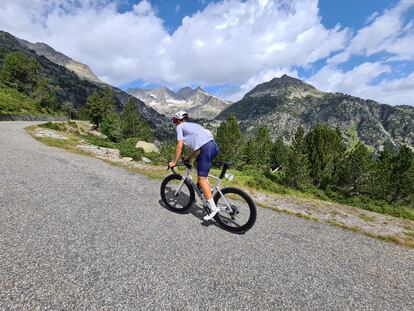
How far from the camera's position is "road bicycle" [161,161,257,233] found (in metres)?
7.64

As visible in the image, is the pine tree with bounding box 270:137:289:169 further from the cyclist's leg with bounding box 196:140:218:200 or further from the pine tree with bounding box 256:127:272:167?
the cyclist's leg with bounding box 196:140:218:200

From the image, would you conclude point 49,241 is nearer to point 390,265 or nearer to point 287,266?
point 287,266

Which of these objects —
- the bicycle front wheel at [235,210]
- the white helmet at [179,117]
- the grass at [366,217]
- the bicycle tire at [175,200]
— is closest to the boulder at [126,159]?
the bicycle tire at [175,200]

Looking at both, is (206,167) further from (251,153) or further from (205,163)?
(251,153)

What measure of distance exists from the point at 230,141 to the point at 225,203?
41.1 m

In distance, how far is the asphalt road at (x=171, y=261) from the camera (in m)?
4.66

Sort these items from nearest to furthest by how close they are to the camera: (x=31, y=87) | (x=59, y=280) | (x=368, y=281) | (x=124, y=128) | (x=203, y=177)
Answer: (x=59, y=280) → (x=368, y=281) → (x=203, y=177) → (x=124, y=128) → (x=31, y=87)

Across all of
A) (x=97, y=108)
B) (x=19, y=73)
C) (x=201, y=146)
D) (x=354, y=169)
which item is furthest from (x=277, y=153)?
(x=19, y=73)

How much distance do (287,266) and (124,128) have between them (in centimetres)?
6703

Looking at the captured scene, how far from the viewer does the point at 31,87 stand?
88.4 metres

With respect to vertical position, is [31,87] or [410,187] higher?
[31,87]

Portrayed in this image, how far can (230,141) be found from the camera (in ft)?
160

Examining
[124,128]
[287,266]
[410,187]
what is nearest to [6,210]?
[287,266]

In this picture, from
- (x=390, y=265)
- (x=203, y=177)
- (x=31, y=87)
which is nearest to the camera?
(x=390, y=265)
